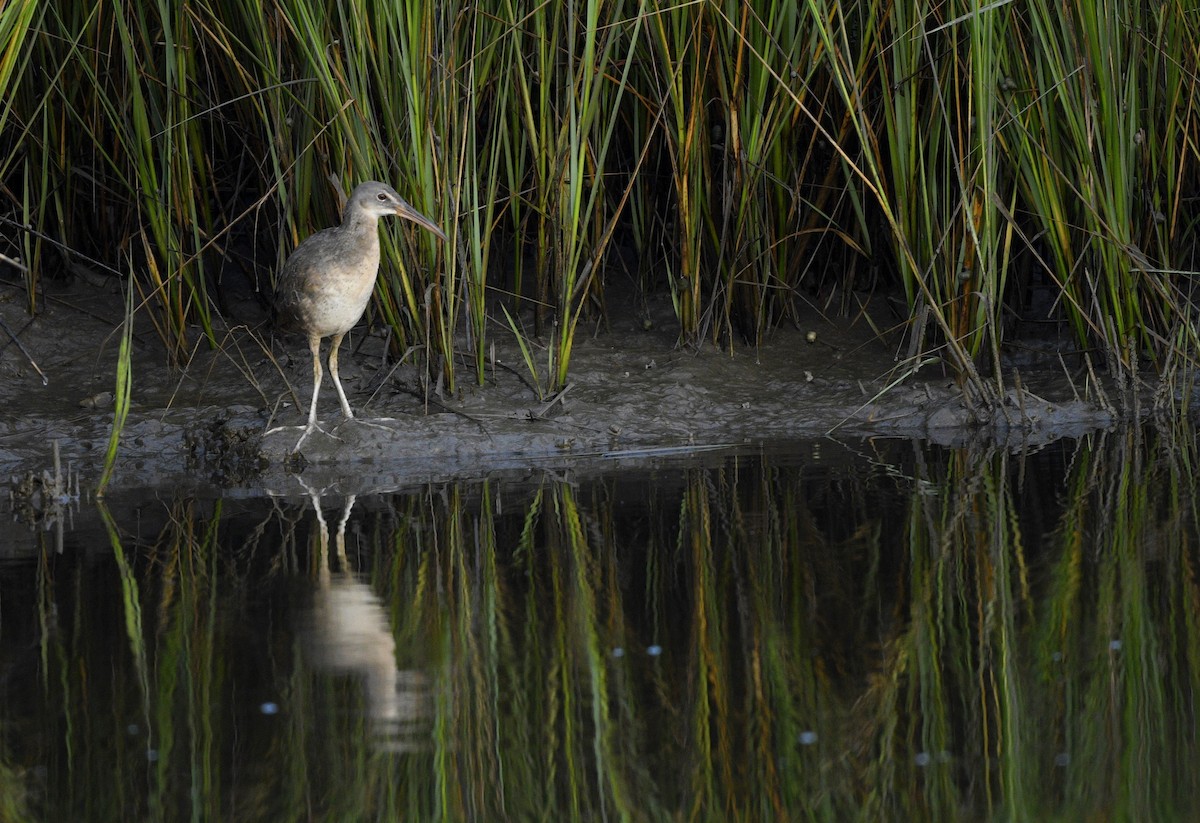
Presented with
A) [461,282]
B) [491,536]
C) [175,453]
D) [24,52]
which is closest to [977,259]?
[461,282]

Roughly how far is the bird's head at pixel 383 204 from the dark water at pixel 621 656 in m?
1.27

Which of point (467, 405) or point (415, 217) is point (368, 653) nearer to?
point (415, 217)

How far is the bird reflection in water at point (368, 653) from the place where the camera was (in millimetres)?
2689

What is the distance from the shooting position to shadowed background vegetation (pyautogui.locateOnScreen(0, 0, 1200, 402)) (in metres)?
5.55

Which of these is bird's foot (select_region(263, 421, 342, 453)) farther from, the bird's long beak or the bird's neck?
the bird's long beak

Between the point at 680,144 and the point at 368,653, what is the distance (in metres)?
3.34

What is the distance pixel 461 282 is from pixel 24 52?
2.16 m

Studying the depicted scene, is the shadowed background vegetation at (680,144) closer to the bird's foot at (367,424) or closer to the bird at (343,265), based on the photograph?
the bird at (343,265)

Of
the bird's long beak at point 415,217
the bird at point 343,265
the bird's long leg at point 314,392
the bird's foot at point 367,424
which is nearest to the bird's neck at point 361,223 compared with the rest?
the bird at point 343,265

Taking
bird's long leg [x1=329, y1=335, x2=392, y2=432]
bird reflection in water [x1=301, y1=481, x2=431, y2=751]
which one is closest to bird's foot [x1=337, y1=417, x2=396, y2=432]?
bird's long leg [x1=329, y1=335, x2=392, y2=432]

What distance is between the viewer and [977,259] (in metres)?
5.75

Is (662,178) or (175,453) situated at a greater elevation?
(662,178)

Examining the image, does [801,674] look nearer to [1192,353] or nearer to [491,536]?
[491,536]

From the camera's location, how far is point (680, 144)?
5973 mm
